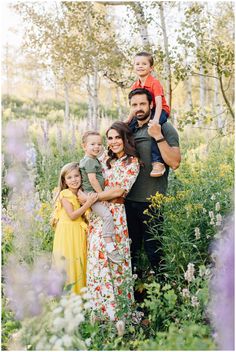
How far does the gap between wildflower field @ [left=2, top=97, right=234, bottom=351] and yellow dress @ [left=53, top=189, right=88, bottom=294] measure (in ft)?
0.52

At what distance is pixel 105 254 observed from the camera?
14.8 feet

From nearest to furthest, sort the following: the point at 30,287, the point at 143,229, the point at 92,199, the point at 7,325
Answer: the point at 30,287
the point at 7,325
the point at 92,199
the point at 143,229

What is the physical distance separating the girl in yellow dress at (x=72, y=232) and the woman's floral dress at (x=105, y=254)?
82mm

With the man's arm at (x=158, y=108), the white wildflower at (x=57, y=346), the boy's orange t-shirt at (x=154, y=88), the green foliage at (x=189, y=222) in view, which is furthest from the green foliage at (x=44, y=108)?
the white wildflower at (x=57, y=346)

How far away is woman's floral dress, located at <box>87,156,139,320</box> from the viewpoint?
4484 millimetres

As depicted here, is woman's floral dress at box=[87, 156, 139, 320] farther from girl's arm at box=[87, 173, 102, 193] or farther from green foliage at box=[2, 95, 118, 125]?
green foliage at box=[2, 95, 118, 125]

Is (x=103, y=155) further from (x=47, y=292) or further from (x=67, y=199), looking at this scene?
(x=47, y=292)

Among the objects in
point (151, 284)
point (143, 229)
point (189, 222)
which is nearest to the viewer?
point (151, 284)

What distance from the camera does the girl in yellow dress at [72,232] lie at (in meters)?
4.56

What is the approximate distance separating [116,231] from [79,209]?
1.17ft

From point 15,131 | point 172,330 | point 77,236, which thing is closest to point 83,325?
point 77,236

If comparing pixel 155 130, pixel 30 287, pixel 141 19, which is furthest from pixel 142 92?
pixel 141 19

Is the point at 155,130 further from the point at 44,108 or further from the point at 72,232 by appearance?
the point at 44,108

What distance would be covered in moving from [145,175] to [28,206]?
995 millimetres
